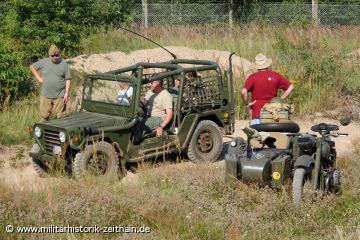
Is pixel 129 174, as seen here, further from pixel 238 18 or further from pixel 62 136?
pixel 238 18

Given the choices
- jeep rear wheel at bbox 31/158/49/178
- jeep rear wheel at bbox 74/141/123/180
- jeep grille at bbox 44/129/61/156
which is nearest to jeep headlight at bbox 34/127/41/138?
jeep grille at bbox 44/129/61/156

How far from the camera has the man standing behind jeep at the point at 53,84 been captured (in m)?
9.97

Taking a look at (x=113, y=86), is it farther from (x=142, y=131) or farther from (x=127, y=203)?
(x=127, y=203)

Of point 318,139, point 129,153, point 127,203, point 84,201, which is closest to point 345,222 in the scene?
point 318,139

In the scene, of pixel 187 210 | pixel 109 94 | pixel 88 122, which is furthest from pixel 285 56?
pixel 187 210

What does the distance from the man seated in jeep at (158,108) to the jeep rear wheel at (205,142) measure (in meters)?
0.58

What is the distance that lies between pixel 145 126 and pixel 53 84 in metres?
2.04

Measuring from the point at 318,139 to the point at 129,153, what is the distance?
2.67m

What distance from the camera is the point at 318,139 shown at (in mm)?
6914

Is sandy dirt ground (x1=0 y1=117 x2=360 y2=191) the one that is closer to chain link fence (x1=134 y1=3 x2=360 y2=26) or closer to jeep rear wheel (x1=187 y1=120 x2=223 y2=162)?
jeep rear wheel (x1=187 y1=120 x2=223 y2=162)

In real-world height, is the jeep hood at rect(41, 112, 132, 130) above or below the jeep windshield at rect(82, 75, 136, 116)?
below

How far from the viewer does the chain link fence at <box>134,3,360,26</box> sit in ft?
77.7

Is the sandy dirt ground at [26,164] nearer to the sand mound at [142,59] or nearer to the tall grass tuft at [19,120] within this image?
the tall grass tuft at [19,120]

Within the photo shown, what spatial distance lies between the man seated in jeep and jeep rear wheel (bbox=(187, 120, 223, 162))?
0.58m
